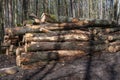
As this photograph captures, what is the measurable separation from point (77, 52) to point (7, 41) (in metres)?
5.55

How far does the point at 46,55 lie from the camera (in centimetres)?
839

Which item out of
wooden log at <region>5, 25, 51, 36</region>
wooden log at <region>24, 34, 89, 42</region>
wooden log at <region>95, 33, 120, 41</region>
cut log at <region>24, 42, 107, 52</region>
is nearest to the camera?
cut log at <region>24, 42, 107, 52</region>

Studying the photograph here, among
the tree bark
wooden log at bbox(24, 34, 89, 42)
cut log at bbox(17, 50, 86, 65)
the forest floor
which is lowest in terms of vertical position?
the forest floor

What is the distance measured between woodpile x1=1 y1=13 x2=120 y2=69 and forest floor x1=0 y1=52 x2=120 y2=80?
29cm

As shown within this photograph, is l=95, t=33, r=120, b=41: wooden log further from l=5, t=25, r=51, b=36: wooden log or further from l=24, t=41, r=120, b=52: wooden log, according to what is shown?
l=5, t=25, r=51, b=36: wooden log

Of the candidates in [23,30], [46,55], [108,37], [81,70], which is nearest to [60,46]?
[46,55]

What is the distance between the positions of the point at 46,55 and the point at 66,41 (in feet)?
3.27

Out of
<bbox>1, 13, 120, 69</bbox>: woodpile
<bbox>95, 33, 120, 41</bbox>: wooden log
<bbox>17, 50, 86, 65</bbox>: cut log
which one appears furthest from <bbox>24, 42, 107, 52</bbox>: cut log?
<bbox>95, 33, 120, 41</bbox>: wooden log

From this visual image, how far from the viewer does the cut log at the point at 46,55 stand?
26.9 ft

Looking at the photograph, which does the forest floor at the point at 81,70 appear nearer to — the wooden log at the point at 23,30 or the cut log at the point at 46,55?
the cut log at the point at 46,55

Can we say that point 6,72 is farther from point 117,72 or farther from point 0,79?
point 117,72

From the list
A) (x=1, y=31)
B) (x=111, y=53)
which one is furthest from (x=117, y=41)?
(x=1, y=31)

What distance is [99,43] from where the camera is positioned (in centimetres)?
905

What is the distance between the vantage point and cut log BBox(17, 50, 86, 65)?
8203mm
